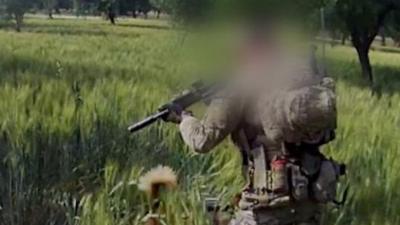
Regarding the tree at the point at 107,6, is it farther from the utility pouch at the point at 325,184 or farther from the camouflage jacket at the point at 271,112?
the utility pouch at the point at 325,184

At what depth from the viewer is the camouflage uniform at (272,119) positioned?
2203mm

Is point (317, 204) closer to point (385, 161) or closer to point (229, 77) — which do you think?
point (229, 77)

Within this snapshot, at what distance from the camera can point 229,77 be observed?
8.08ft

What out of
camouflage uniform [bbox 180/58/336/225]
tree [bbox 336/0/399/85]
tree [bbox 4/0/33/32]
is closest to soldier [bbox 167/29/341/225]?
camouflage uniform [bbox 180/58/336/225]

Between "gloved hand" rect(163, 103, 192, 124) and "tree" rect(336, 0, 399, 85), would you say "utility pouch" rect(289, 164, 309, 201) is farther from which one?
"tree" rect(336, 0, 399, 85)

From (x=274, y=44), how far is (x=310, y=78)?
0.18 m

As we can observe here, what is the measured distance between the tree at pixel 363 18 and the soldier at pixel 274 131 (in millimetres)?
16269

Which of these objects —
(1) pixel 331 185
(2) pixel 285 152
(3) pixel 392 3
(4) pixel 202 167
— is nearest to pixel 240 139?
(2) pixel 285 152

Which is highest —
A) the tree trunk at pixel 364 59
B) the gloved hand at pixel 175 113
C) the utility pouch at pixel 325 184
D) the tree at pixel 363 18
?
the gloved hand at pixel 175 113

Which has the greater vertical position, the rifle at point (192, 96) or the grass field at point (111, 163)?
the rifle at point (192, 96)

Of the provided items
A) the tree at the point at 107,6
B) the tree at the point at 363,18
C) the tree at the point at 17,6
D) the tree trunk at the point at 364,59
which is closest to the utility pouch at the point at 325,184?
the tree at the point at 107,6

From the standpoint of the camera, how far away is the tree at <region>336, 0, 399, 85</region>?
62.8ft

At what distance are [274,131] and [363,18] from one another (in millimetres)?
18287

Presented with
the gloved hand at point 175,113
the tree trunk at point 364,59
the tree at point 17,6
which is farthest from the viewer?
the tree at point 17,6
